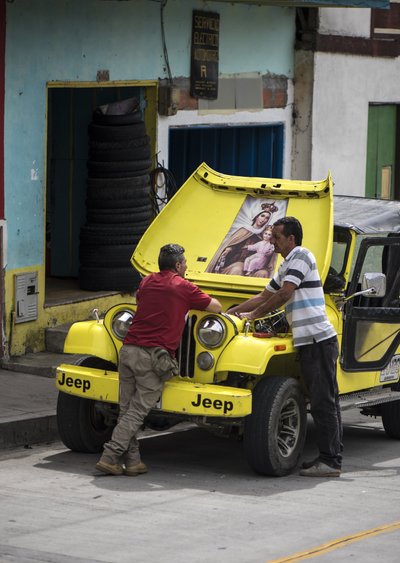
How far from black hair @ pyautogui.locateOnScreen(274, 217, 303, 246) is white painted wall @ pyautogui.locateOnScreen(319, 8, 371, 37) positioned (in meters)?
9.30

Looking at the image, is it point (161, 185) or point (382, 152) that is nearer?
point (161, 185)

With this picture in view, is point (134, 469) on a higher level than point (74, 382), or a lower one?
lower

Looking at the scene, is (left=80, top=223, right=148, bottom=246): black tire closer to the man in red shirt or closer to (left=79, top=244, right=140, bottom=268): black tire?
(left=79, top=244, right=140, bottom=268): black tire

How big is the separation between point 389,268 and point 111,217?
5.16 meters

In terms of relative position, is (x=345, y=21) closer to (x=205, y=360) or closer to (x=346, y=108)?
(x=346, y=108)

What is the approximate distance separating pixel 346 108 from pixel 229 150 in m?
2.06

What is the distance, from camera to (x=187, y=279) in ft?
36.6

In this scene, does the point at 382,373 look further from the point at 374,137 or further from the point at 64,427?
the point at 374,137

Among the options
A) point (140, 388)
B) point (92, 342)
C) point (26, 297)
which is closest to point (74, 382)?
point (92, 342)

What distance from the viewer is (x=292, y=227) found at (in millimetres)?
10438

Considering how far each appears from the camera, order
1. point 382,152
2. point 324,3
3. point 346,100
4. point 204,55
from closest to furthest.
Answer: point 324,3, point 204,55, point 346,100, point 382,152

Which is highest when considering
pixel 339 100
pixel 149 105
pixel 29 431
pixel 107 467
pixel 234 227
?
pixel 339 100

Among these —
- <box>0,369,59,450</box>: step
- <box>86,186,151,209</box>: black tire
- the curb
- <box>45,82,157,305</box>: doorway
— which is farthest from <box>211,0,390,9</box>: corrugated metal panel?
the curb

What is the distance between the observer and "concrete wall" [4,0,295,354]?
1424 cm
